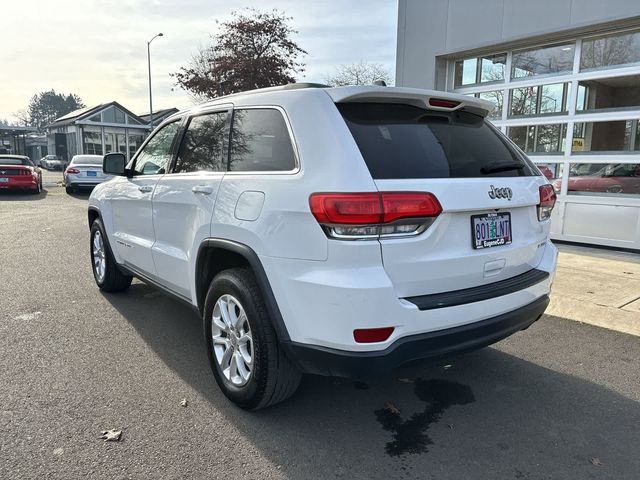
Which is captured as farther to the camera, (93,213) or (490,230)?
(93,213)

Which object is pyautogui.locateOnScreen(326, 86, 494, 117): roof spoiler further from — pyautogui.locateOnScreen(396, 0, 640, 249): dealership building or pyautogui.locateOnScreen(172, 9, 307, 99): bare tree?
pyautogui.locateOnScreen(172, 9, 307, 99): bare tree

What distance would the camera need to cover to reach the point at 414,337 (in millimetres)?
2484

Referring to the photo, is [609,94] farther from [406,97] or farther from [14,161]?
[14,161]

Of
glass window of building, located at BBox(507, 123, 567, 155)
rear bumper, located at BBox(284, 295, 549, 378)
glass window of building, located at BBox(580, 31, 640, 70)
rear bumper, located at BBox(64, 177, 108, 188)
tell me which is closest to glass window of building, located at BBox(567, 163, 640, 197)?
glass window of building, located at BBox(507, 123, 567, 155)

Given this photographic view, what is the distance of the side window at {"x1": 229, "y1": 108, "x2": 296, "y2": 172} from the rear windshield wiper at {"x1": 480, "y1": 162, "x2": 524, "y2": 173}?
1.12 metres

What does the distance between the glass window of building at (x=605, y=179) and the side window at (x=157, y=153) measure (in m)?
6.62

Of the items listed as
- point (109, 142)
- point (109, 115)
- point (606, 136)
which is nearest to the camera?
point (606, 136)

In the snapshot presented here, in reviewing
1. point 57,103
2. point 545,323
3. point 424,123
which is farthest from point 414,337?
point 57,103

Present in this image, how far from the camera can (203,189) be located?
10.9 ft

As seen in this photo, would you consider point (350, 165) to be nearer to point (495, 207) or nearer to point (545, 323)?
point (495, 207)

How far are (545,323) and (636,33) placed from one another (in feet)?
16.9

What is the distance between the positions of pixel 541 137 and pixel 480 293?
6850mm

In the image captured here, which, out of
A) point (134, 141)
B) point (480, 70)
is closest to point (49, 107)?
point (134, 141)

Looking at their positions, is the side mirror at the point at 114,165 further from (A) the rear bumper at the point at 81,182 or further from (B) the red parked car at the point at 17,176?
(B) the red parked car at the point at 17,176
